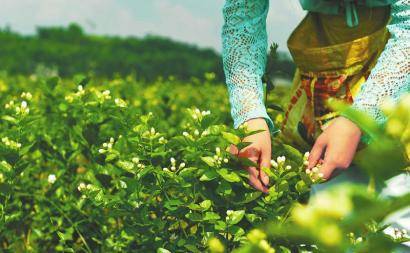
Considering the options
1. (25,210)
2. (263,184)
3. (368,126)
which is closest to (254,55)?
(263,184)

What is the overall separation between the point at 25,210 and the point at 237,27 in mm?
1809

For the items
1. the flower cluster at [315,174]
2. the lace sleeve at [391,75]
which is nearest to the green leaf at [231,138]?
the flower cluster at [315,174]

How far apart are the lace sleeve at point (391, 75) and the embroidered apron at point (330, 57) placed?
26 centimetres

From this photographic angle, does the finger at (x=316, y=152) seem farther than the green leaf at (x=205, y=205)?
No

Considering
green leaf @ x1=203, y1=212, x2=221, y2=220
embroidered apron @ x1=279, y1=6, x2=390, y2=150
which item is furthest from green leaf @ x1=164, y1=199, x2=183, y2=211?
embroidered apron @ x1=279, y1=6, x2=390, y2=150

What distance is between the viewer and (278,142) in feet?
8.73

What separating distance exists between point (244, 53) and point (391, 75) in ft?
1.78

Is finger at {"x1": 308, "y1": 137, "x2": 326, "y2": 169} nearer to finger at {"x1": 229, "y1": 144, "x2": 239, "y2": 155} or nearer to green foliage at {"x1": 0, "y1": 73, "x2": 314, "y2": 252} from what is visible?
green foliage at {"x1": 0, "y1": 73, "x2": 314, "y2": 252}

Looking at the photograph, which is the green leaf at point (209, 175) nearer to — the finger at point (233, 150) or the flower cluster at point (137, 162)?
the finger at point (233, 150)

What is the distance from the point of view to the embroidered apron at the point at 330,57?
2.30 metres

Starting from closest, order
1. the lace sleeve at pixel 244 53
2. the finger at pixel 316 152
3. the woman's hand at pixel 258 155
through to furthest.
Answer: the finger at pixel 316 152 < the woman's hand at pixel 258 155 < the lace sleeve at pixel 244 53

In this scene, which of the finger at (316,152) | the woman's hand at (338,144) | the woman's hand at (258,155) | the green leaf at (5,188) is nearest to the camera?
the woman's hand at (338,144)

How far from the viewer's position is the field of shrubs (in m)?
0.79

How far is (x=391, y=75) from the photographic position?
1979 millimetres
